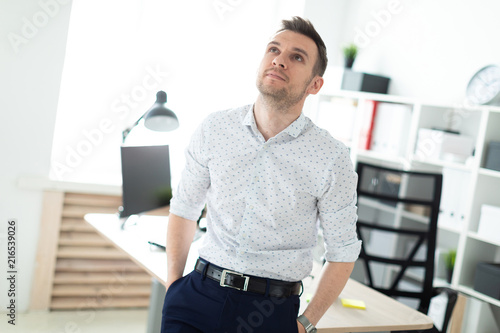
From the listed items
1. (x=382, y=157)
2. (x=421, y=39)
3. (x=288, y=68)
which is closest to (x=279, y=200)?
(x=288, y=68)

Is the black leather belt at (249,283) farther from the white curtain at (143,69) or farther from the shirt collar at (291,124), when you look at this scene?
the white curtain at (143,69)

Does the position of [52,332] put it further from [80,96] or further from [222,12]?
[222,12]

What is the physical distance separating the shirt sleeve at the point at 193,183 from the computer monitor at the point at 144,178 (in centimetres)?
75

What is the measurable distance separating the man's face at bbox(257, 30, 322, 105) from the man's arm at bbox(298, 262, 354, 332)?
597 millimetres

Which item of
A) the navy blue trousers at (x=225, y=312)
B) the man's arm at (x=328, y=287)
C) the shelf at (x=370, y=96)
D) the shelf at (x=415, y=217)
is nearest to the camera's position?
the navy blue trousers at (x=225, y=312)

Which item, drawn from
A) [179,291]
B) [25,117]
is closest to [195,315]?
[179,291]

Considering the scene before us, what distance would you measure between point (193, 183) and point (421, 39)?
2655 millimetres

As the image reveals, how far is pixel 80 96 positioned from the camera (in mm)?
3643

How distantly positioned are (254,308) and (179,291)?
0.91 ft

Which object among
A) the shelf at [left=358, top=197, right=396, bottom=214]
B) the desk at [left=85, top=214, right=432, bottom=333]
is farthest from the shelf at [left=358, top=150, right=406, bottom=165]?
the desk at [left=85, top=214, right=432, bottom=333]

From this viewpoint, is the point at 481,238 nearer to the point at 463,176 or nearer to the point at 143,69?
the point at 463,176

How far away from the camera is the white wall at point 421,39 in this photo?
3457 millimetres

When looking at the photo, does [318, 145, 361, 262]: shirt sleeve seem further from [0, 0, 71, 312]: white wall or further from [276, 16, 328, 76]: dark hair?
[0, 0, 71, 312]: white wall

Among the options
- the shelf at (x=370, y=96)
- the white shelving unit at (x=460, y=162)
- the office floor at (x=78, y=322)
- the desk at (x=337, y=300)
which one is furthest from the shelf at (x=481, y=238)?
the office floor at (x=78, y=322)
